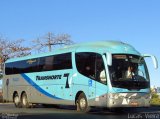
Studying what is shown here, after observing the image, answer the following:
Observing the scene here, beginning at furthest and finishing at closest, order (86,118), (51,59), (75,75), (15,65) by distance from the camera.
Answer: (15,65) < (51,59) < (75,75) < (86,118)

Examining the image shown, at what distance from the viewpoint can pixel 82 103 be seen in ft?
74.1

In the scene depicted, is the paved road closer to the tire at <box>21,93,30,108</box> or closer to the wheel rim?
the wheel rim

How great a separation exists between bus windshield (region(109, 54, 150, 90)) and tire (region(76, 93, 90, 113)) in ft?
7.39

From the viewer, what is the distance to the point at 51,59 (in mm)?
25781

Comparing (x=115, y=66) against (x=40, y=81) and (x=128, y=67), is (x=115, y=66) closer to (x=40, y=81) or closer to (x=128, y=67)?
(x=128, y=67)

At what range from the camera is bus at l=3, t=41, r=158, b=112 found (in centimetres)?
2088

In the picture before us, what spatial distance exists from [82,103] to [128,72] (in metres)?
3.08

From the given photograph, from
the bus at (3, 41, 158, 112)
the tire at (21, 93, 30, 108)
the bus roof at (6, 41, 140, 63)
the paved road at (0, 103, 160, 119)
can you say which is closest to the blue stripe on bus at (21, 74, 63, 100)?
the bus at (3, 41, 158, 112)

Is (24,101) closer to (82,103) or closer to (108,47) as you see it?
(82,103)

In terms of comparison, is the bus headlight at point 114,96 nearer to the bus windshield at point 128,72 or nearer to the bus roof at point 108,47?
the bus windshield at point 128,72

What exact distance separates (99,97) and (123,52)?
8.19ft

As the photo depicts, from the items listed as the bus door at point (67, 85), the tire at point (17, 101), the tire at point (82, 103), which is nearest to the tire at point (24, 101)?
the tire at point (17, 101)

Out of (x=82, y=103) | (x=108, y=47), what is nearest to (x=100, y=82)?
(x=108, y=47)

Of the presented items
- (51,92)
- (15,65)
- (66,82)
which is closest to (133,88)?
(66,82)
